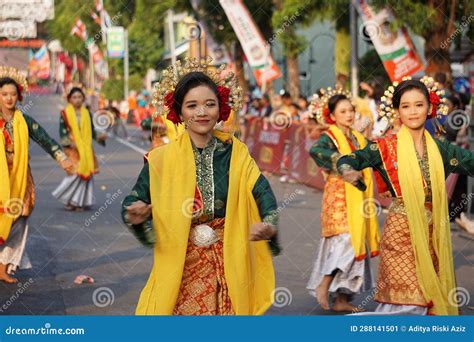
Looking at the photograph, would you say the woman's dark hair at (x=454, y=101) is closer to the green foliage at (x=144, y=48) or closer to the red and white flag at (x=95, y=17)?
the green foliage at (x=144, y=48)

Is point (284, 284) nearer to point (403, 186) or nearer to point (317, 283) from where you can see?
point (317, 283)

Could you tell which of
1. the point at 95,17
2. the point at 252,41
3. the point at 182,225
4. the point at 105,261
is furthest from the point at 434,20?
Answer: the point at 95,17

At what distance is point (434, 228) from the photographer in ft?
18.6

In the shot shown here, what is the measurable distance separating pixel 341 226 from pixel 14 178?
2617mm

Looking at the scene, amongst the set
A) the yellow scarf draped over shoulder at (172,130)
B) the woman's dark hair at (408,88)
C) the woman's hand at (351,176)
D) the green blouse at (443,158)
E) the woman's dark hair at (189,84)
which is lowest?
the woman's hand at (351,176)

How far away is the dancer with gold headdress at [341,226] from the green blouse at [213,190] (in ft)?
8.96

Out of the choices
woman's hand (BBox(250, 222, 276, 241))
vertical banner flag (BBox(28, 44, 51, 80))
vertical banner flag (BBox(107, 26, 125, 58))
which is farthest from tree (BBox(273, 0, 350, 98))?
vertical banner flag (BBox(28, 44, 51, 80))

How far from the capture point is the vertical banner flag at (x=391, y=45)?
1486 centimetres

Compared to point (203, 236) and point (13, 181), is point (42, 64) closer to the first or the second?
point (13, 181)

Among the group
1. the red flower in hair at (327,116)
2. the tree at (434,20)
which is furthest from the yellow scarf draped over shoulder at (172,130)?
the tree at (434,20)

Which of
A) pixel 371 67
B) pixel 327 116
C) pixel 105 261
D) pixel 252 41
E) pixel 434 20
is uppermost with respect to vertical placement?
pixel 252 41

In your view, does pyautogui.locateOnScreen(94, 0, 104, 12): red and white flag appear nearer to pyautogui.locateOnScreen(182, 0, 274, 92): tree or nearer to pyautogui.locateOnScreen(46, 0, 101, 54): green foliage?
pyautogui.locateOnScreen(46, 0, 101, 54): green foliage

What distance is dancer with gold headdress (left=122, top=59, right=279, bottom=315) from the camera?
464cm

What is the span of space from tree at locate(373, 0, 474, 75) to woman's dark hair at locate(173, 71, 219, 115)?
9969 millimetres
